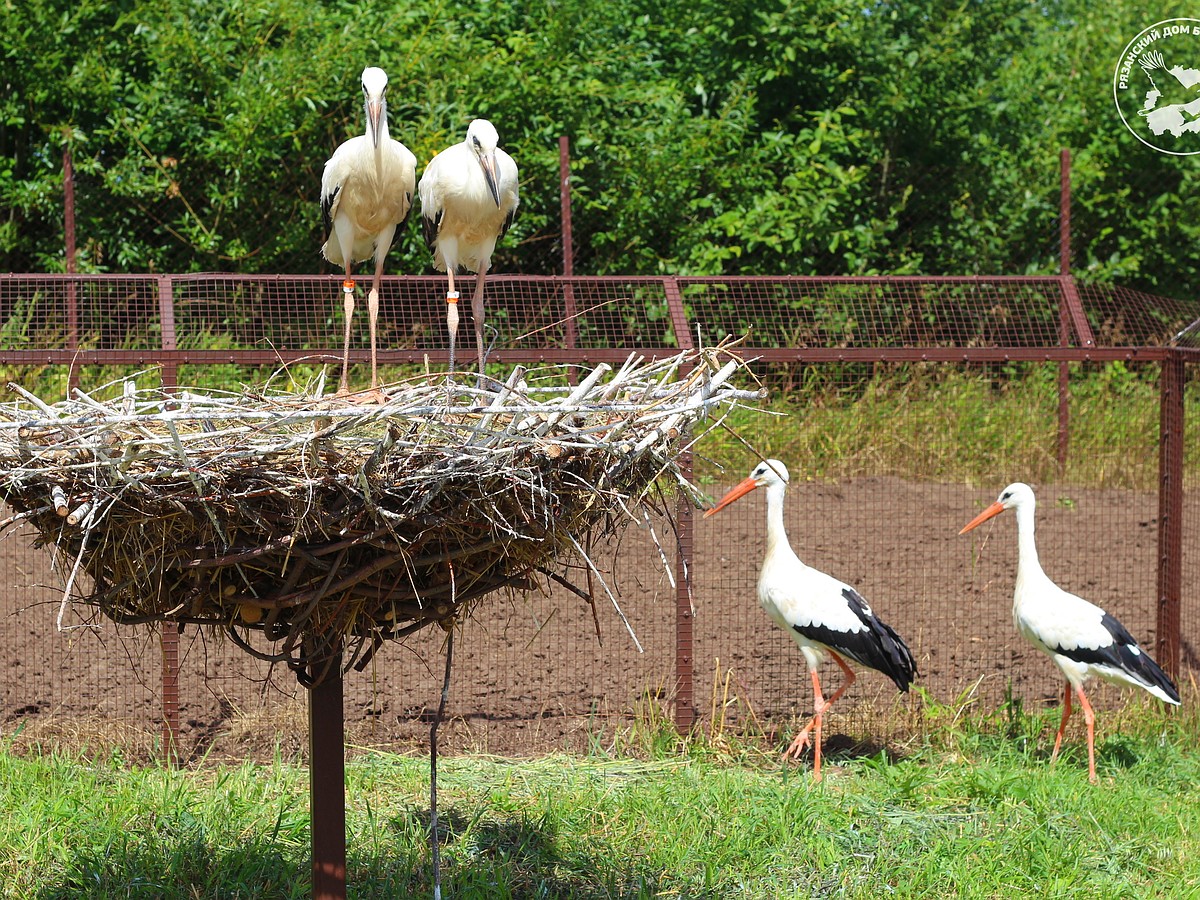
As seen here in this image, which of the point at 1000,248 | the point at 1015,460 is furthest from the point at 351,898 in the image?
the point at 1000,248

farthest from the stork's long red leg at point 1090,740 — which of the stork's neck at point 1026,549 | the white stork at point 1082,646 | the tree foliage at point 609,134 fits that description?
A: the tree foliage at point 609,134

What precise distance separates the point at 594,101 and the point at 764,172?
63.5 inches

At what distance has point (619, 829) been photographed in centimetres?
513

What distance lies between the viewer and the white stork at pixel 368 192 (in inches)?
188

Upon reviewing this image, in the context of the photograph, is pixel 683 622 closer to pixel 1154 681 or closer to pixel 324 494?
pixel 1154 681

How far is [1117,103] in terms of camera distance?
12.9 m

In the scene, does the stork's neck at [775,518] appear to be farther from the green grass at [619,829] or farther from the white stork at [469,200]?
the white stork at [469,200]

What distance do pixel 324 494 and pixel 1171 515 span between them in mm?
5084

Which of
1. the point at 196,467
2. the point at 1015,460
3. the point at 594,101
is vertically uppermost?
the point at 594,101

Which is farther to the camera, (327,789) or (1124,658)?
(1124,658)

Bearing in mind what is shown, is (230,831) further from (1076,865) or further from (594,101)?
(594,101)

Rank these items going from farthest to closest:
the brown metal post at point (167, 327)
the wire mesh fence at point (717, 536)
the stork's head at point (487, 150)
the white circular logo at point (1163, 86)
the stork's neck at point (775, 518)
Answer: the white circular logo at point (1163, 86)
the stork's neck at point (775, 518)
the wire mesh fence at point (717, 536)
the brown metal post at point (167, 327)
the stork's head at point (487, 150)

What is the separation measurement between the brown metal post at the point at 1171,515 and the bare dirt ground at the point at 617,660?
23.7 inches

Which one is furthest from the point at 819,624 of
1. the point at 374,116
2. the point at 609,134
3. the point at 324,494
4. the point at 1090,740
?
the point at 609,134
